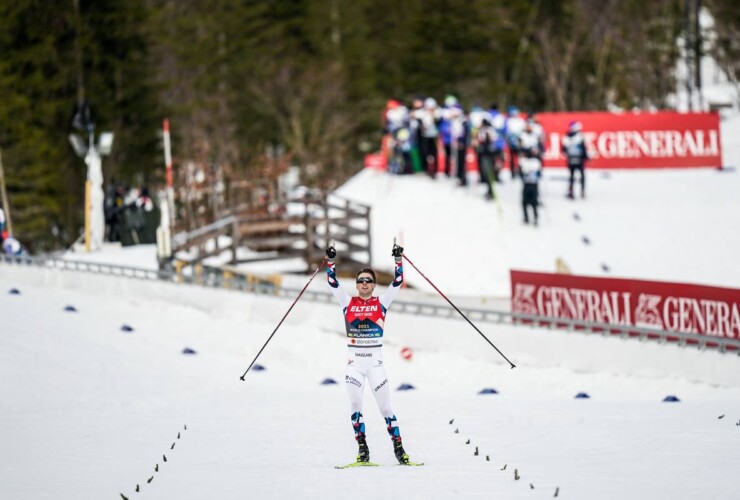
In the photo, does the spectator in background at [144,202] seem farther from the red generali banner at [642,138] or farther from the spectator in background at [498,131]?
the red generali banner at [642,138]

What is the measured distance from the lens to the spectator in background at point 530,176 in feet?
94.0

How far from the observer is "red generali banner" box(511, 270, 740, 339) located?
57.9 feet

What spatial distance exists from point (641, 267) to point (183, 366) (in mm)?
11508

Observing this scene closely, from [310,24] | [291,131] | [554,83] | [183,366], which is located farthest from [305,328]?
[310,24]

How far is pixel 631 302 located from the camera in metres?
18.9

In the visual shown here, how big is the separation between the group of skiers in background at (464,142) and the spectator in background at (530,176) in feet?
0.08

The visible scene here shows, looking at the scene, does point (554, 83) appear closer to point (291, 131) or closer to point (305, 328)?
point (291, 131)

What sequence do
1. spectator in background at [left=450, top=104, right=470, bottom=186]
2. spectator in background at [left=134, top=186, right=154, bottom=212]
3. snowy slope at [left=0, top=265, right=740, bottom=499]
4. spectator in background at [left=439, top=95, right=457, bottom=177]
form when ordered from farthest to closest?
1. spectator in background at [left=439, top=95, right=457, bottom=177]
2. spectator in background at [left=450, top=104, right=470, bottom=186]
3. spectator in background at [left=134, top=186, right=154, bottom=212]
4. snowy slope at [left=0, top=265, right=740, bottom=499]

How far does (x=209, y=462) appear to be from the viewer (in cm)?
1170

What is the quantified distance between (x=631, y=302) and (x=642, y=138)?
1600 cm

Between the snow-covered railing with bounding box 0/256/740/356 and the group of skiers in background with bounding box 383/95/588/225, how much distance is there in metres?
7.80

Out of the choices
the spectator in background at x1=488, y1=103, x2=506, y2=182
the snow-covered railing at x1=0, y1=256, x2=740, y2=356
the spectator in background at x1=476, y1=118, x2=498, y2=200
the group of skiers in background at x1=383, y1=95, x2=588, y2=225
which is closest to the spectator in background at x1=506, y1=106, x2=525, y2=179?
the group of skiers in background at x1=383, y1=95, x2=588, y2=225

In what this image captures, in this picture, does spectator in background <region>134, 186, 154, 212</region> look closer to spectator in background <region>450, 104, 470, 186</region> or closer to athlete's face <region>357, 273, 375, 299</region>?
spectator in background <region>450, 104, 470, 186</region>

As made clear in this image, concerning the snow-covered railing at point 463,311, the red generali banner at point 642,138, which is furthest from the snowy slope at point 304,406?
the red generali banner at point 642,138
